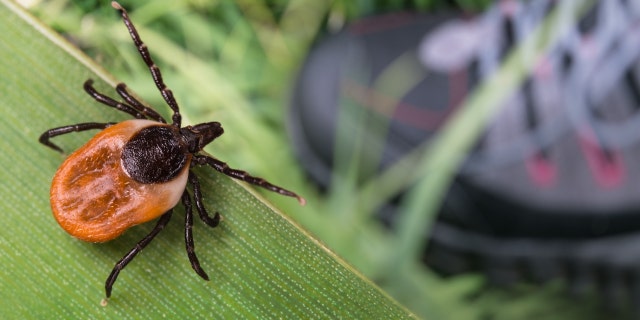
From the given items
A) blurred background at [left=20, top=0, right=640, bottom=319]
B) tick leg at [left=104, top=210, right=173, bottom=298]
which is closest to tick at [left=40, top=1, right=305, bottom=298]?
tick leg at [left=104, top=210, right=173, bottom=298]

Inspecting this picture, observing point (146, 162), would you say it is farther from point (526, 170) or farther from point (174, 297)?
point (526, 170)

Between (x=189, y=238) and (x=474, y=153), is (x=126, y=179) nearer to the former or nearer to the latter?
(x=189, y=238)

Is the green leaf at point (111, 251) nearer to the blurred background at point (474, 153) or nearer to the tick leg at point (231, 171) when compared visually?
the tick leg at point (231, 171)

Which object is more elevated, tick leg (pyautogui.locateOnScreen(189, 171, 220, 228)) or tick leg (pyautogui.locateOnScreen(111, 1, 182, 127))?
tick leg (pyautogui.locateOnScreen(111, 1, 182, 127))

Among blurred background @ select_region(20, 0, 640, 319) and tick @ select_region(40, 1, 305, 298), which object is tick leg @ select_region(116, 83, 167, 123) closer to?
tick @ select_region(40, 1, 305, 298)

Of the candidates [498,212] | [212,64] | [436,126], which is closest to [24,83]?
[212,64]
